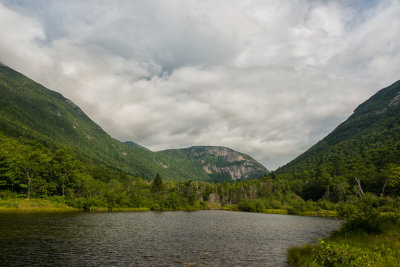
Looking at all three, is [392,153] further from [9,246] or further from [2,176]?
[2,176]

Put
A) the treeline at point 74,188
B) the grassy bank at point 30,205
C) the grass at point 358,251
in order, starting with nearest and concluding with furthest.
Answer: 1. the grass at point 358,251
2. the grassy bank at point 30,205
3. the treeline at point 74,188

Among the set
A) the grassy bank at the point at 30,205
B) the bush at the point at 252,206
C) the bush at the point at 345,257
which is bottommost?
the bush at the point at 252,206

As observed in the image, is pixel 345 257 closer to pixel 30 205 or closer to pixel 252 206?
pixel 30 205

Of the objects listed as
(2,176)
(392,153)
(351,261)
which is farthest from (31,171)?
(392,153)

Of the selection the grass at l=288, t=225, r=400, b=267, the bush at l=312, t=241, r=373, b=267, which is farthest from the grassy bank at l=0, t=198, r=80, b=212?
the bush at l=312, t=241, r=373, b=267

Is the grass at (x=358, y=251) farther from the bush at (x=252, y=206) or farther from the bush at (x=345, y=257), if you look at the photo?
the bush at (x=252, y=206)

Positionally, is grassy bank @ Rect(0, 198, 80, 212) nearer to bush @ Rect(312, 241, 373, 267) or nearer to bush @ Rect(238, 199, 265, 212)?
bush @ Rect(312, 241, 373, 267)

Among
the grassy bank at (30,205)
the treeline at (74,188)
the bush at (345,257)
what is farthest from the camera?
the treeline at (74,188)

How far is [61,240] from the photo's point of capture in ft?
125

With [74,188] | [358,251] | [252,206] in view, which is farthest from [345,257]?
[252,206]

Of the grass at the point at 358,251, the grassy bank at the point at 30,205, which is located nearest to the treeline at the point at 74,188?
the grassy bank at the point at 30,205

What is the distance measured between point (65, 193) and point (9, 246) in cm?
10163

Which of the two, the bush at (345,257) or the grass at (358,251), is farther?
the grass at (358,251)

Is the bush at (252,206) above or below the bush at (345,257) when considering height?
below
